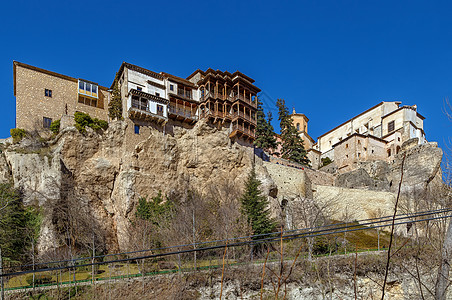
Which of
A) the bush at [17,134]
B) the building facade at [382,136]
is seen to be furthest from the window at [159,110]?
the building facade at [382,136]

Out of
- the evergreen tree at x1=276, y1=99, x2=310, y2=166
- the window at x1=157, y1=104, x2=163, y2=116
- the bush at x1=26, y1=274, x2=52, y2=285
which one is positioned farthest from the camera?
the evergreen tree at x1=276, y1=99, x2=310, y2=166

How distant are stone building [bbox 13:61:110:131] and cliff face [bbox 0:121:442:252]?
14.1 feet

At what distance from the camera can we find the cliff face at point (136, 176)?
95.8 ft

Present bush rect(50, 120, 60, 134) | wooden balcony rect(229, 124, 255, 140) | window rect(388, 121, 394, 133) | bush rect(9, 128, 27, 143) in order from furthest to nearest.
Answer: window rect(388, 121, 394, 133) → wooden balcony rect(229, 124, 255, 140) → bush rect(50, 120, 60, 134) → bush rect(9, 128, 27, 143)

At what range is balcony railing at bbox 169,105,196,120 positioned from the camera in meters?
37.0

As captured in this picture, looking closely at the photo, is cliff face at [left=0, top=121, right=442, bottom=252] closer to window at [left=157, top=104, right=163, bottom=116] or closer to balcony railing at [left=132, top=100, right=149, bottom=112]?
window at [left=157, top=104, right=163, bottom=116]

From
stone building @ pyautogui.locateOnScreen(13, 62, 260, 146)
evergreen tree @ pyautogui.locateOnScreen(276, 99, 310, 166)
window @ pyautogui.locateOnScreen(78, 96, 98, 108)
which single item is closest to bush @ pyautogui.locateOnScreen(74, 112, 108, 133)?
stone building @ pyautogui.locateOnScreen(13, 62, 260, 146)

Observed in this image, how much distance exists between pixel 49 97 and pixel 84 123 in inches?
256

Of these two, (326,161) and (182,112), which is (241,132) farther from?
(326,161)

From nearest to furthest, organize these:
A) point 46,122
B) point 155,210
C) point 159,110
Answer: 1. point 155,210
2. point 46,122
3. point 159,110

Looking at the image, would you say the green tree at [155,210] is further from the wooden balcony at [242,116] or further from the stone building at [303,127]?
the stone building at [303,127]

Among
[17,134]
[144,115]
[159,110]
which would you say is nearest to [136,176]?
[144,115]

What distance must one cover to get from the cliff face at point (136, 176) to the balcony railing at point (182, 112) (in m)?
1.66

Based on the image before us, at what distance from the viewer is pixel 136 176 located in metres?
31.3
